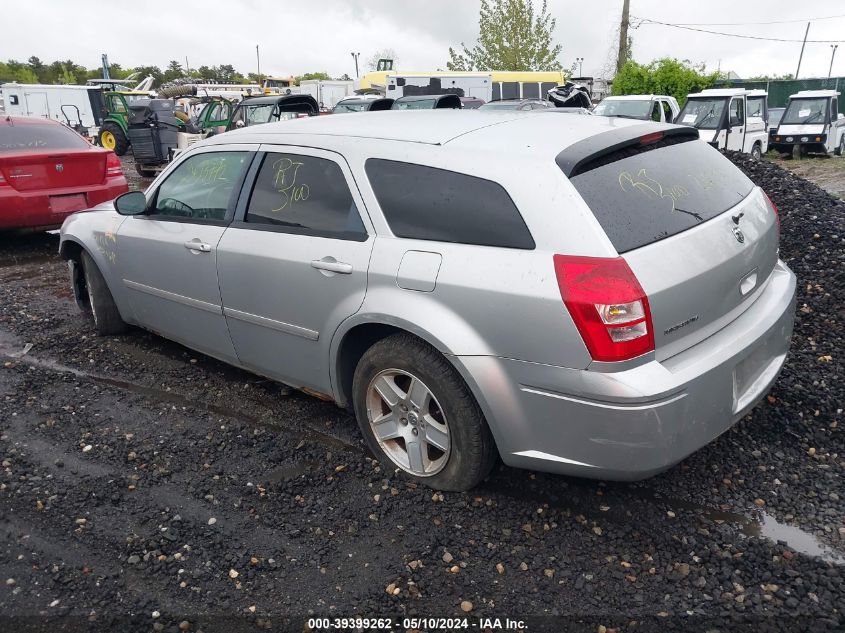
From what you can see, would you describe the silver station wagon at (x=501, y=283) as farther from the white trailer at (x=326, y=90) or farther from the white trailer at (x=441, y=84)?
the white trailer at (x=326, y=90)

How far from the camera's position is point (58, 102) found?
26.4 meters

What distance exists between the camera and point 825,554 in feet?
8.61

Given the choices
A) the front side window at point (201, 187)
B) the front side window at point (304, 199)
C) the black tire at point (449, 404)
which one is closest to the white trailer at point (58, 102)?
the front side window at point (201, 187)

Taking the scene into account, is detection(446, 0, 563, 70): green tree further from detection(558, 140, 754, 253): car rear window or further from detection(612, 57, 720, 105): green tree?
detection(558, 140, 754, 253): car rear window

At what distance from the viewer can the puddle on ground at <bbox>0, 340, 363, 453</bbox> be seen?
12.0 feet

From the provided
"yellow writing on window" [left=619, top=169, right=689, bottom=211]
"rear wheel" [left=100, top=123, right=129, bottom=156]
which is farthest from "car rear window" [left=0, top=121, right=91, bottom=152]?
"rear wheel" [left=100, top=123, right=129, bottom=156]

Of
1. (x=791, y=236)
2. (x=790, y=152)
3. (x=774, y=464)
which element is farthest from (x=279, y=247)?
(x=790, y=152)

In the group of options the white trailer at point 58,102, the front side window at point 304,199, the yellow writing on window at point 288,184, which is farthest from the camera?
the white trailer at point 58,102

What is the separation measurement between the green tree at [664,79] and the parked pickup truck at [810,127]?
5.48 m

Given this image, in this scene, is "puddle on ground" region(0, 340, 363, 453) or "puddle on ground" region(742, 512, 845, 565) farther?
"puddle on ground" region(0, 340, 363, 453)

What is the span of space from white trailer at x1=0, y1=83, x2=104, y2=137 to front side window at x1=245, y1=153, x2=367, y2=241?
975 inches

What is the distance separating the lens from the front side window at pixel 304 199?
10.5ft

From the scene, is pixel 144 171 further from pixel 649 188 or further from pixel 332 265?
pixel 649 188

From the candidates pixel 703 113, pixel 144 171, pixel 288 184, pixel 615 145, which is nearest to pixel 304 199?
pixel 288 184
